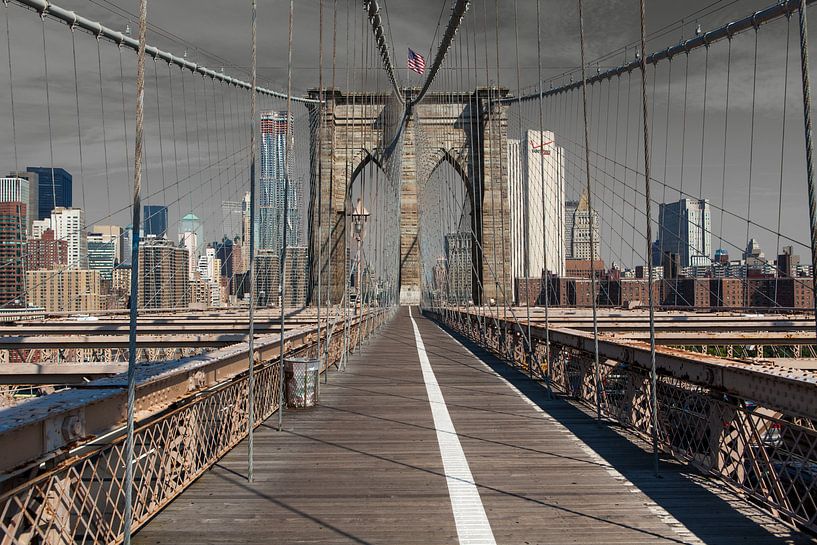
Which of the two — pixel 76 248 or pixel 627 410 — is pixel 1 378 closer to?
pixel 627 410

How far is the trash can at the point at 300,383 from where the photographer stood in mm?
Result: 9648

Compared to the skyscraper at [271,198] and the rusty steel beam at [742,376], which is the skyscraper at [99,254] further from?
the rusty steel beam at [742,376]

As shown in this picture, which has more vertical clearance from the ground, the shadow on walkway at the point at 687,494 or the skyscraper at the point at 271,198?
the skyscraper at the point at 271,198

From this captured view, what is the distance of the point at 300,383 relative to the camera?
9664mm

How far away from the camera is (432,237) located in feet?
155

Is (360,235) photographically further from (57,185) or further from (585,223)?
(57,185)

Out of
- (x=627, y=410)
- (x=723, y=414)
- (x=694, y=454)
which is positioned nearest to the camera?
(x=723, y=414)

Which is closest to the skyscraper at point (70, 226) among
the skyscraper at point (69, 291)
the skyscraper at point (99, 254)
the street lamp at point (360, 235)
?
the skyscraper at point (69, 291)

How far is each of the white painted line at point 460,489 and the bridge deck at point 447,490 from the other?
0.02 meters

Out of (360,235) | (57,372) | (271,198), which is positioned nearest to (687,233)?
(271,198)

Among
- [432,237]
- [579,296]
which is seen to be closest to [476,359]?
[432,237]

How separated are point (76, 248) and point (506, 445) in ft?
140

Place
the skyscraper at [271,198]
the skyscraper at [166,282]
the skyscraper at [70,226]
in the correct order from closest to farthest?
the skyscraper at [271,198], the skyscraper at [70,226], the skyscraper at [166,282]

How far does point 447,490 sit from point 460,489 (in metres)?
0.11
